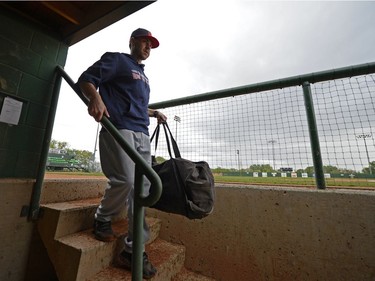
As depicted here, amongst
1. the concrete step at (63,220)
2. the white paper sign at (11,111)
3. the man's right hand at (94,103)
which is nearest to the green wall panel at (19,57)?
the white paper sign at (11,111)

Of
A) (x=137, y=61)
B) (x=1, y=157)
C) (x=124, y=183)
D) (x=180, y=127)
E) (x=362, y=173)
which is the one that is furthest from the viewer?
(x=180, y=127)

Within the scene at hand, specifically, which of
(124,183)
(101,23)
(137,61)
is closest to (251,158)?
(124,183)

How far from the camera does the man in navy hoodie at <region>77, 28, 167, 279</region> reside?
4.48ft

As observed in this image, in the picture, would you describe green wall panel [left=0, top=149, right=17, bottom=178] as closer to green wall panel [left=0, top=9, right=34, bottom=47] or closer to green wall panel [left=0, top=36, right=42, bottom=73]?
green wall panel [left=0, top=36, right=42, bottom=73]

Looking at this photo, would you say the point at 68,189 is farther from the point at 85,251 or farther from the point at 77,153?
the point at 77,153

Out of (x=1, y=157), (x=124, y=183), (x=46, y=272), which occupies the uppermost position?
(x=1, y=157)

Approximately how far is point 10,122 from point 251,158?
7.53 feet

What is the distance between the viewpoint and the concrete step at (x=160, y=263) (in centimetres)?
129

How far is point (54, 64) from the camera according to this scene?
1865 millimetres

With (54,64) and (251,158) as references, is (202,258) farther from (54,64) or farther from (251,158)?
(54,64)

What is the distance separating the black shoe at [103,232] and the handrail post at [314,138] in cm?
179

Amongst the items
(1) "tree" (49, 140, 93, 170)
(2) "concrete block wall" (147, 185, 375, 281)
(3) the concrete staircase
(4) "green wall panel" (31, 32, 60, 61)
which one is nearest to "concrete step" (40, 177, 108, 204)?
(3) the concrete staircase

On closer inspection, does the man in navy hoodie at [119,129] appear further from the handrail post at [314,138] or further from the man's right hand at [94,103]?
the handrail post at [314,138]

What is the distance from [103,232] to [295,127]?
1950 millimetres
